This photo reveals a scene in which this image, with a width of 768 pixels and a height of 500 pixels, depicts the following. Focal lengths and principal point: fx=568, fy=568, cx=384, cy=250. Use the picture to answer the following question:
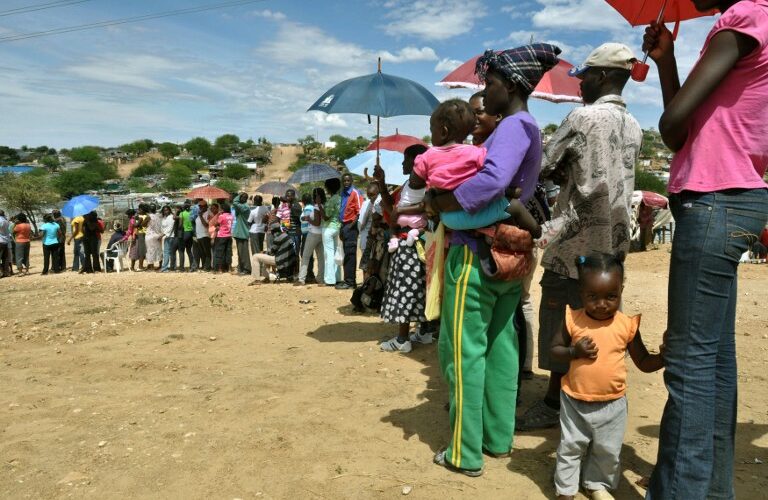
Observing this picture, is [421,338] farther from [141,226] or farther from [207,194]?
[141,226]

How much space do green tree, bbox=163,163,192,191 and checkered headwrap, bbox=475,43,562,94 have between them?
229 ft

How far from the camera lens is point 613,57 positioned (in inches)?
116

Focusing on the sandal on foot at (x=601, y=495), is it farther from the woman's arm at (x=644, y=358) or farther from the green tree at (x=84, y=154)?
the green tree at (x=84, y=154)

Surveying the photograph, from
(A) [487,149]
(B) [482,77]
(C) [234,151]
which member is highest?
(C) [234,151]

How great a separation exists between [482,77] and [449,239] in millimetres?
849

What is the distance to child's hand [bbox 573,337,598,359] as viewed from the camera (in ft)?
7.77

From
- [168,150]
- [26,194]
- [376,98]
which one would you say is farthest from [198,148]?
[376,98]

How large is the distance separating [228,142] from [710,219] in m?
132

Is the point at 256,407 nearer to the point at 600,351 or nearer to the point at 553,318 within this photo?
the point at 553,318

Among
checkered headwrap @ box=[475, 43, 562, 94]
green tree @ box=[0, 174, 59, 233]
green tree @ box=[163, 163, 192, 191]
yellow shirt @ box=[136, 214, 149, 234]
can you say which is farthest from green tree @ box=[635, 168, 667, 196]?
green tree @ box=[163, 163, 192, 191]

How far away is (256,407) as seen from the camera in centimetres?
361

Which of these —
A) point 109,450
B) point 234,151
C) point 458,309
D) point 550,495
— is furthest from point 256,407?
point 234,151

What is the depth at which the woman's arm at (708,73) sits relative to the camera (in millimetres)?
1824

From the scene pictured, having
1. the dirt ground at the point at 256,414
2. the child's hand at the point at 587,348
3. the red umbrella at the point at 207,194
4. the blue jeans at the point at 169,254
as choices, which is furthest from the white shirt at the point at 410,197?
the blue jeans at the point at 169,254
